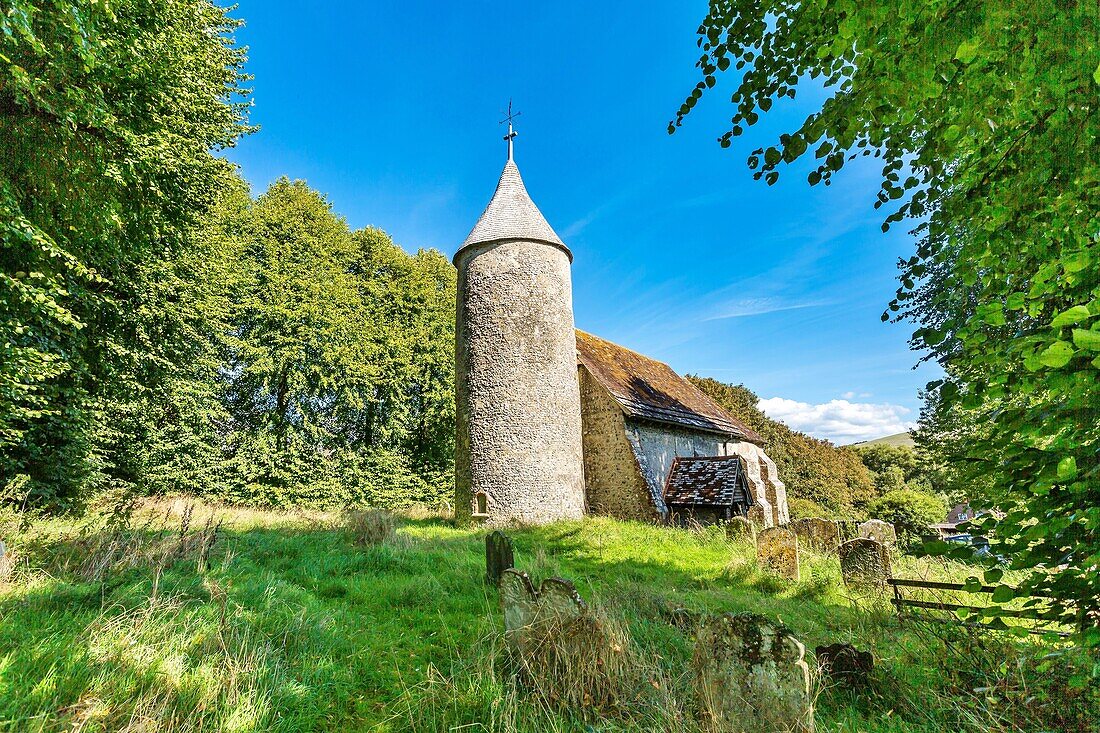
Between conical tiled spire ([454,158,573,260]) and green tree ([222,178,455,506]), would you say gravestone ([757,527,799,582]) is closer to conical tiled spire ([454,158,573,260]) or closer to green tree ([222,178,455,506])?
conical tiled spire ([454,158,573,260])

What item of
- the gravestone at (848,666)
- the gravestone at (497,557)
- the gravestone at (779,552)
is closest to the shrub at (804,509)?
the gravestone at (779,552)

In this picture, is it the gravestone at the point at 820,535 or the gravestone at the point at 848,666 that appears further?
the gravestone at the point at 820,535

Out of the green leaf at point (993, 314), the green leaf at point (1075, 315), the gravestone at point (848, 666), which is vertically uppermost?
the green leaf at point (993, 314)

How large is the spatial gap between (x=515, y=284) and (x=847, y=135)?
10.7 metres

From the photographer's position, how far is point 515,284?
1349 centimetres

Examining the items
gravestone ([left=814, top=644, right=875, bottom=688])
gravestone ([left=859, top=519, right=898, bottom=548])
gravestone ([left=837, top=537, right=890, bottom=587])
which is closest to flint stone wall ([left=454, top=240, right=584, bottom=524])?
gravestone ([left=859, top=519, right=898, bottom=548])

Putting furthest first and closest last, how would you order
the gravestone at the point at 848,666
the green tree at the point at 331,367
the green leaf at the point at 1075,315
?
the green tree at the point at 331,367, the gravestone at the point at 848,666, the green leaf at the point at 1075,315

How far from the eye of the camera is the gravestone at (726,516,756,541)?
10.3m

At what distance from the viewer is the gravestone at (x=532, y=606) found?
3977mm

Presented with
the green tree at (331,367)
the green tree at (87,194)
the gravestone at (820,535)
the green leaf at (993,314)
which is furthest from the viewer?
the green tree at (331,367)

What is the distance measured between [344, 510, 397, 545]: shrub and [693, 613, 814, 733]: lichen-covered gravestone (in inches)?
265

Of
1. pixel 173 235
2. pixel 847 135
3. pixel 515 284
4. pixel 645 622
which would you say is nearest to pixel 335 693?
pixel 645 622

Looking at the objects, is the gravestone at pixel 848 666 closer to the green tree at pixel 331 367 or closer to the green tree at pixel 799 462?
the green tree at pixel 331 367

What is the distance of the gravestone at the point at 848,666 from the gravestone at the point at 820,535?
6.85 meters
